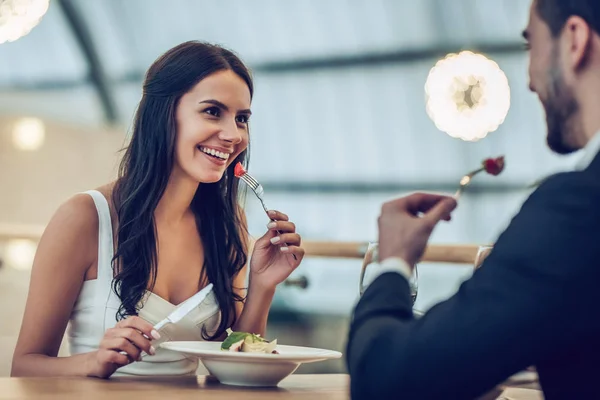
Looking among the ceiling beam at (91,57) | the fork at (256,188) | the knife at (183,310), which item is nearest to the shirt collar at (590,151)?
the knife at (183,310)

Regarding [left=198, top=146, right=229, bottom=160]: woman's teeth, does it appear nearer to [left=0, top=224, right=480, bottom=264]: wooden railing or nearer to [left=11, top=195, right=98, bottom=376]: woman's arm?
[left=11, top=195, right=98, bottom=376]: woman's arm

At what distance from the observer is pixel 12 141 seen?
397 inches

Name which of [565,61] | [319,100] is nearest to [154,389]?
[565,61]

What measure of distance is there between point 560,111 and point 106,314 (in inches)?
49.9

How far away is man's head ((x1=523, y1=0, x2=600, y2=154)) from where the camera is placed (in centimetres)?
103

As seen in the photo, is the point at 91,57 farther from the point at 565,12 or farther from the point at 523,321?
the point at 523,321

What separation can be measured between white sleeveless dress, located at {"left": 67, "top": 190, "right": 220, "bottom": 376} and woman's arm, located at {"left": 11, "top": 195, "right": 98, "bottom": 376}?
3 cm

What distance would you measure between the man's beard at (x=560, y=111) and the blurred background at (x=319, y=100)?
29.3 ft

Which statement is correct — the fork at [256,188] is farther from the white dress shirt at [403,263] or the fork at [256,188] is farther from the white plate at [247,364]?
the white dress shirt at [403,263]

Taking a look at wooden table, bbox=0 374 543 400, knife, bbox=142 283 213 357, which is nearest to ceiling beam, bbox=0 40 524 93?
knife, bbox=142 283 213 357

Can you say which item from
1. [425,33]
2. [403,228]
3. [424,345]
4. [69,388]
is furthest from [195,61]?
[425,33]

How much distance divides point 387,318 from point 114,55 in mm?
15865

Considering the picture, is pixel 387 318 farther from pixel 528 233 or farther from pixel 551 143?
pixel 551 143

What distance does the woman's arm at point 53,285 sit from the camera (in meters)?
1.89
